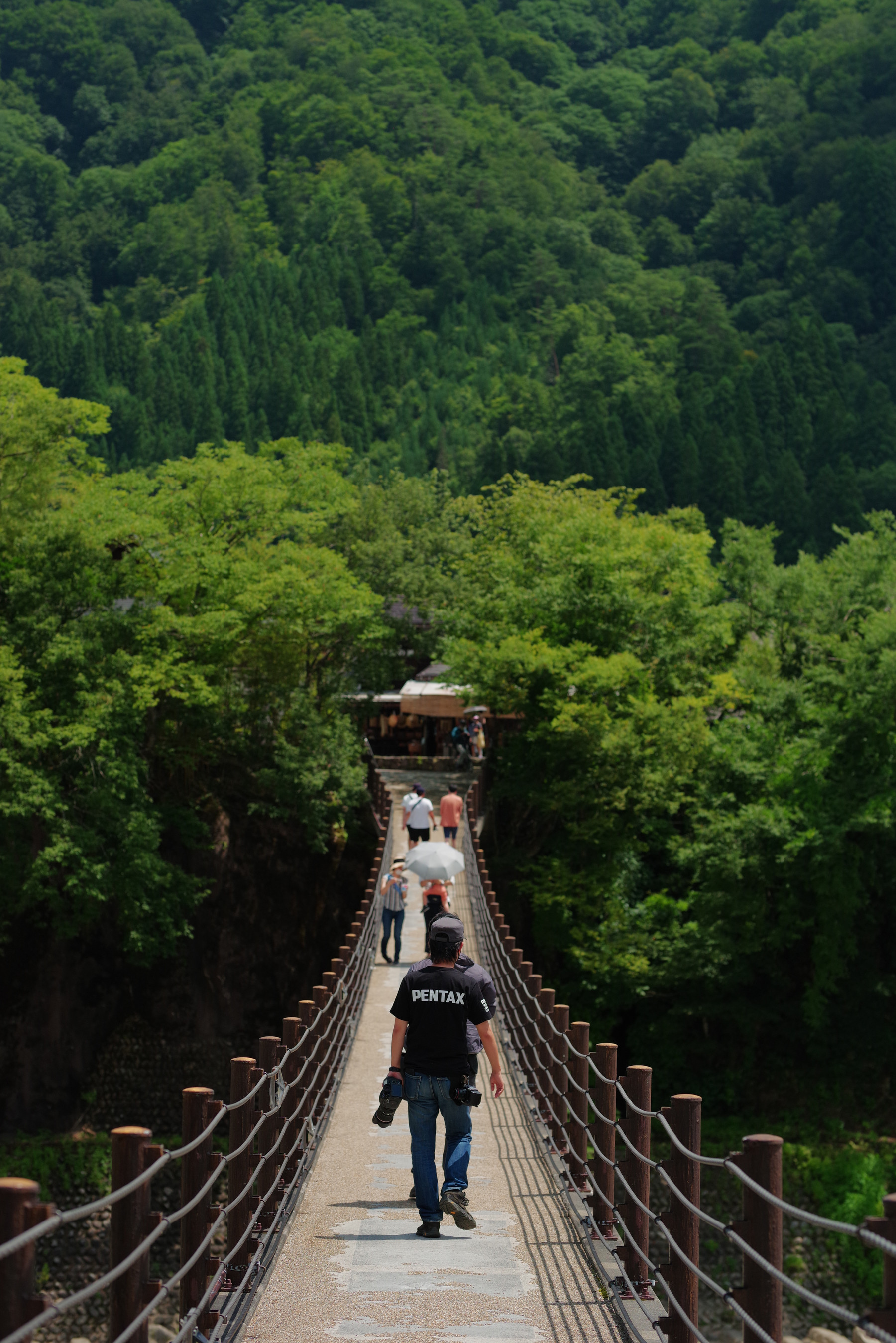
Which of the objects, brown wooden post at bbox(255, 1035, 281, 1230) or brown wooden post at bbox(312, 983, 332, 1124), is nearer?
brown wooden post at bbox(255, 1035, 281, 1230)

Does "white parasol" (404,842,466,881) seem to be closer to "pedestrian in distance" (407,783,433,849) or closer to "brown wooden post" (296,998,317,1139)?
"brown wooden post" (296,998,317,1139)

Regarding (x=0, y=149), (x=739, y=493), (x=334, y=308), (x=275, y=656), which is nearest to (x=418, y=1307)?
(x=275, y=656)

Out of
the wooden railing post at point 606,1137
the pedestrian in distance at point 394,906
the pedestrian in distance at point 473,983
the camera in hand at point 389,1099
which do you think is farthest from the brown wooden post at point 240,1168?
the pedestrian in distance at point 394,906

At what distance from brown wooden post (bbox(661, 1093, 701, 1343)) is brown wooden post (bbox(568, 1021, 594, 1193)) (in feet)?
8.80

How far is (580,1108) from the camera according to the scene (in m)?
8.91

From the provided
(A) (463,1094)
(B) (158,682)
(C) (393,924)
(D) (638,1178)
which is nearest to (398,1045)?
(A) (463,1094)

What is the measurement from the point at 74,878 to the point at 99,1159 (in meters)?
6.07

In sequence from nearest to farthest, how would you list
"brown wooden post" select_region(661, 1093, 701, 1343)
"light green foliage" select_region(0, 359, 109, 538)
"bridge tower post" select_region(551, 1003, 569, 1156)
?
"brown wooden post" select_region(661, 1093, 701, 1343), "bridge tower post" select_region(551, 1003, 569, 1156), "light green foliage" select_region(0, 359, 109, 538)

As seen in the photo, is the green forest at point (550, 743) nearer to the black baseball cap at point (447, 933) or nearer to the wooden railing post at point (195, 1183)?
the black baseball cap at point (447, 933)

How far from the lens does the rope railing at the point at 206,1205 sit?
11.6ft

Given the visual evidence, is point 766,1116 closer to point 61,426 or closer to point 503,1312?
point 61,426

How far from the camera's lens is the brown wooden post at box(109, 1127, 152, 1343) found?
4.46 meters

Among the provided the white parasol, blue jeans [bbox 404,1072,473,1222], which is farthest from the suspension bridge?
the white parasol

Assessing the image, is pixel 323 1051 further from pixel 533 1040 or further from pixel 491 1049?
pixel 491 1049
